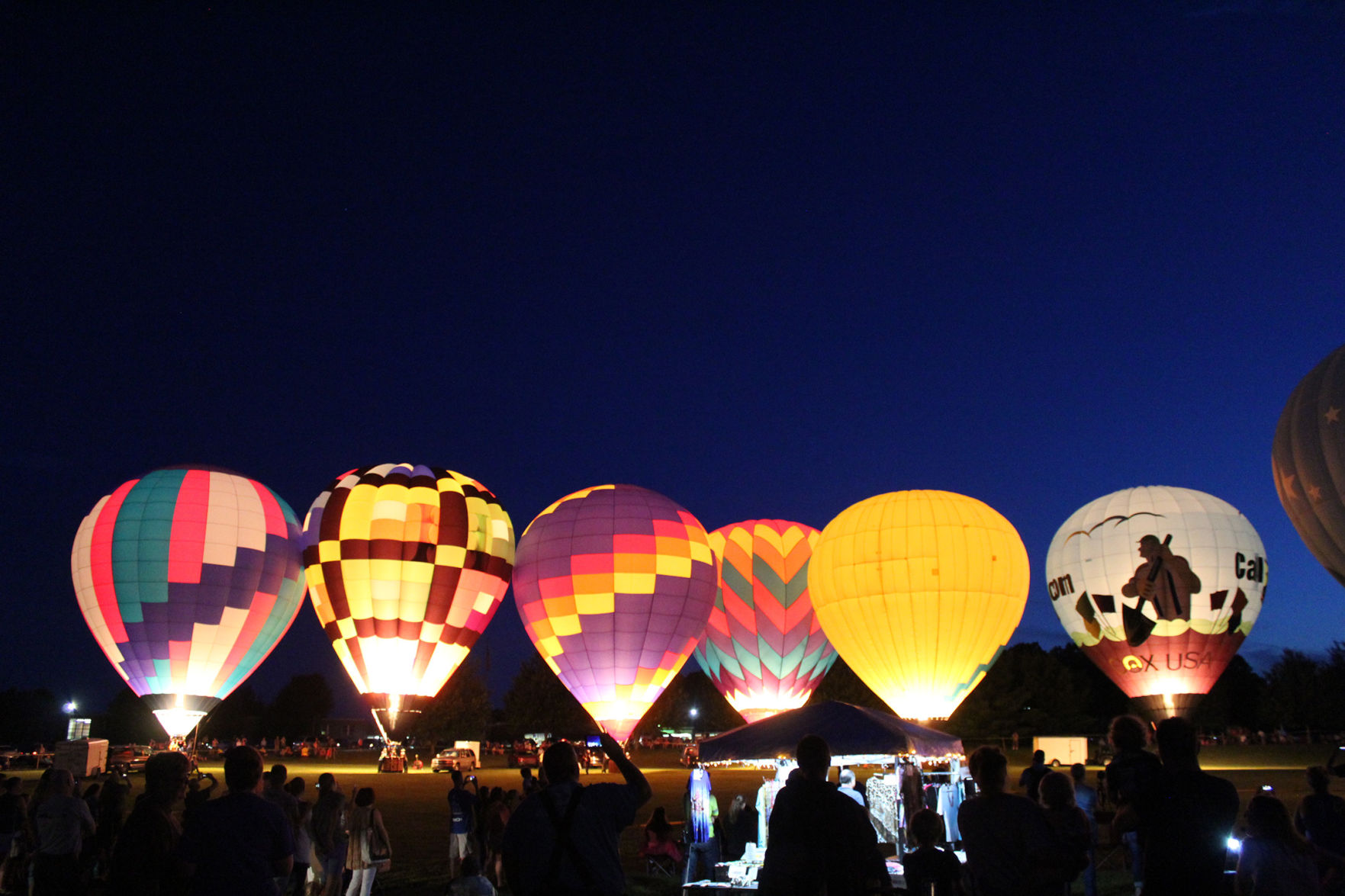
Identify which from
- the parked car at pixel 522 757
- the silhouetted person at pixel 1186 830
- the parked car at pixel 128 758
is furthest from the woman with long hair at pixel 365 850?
the parked car at pixel 522 757

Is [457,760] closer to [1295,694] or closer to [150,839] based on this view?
[150,839]

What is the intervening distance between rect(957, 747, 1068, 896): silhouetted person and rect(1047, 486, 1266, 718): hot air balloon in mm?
22039

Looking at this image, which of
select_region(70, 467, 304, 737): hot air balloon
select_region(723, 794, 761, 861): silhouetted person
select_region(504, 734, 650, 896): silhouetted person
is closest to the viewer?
select_region(504, 734, 650, 896): silhouetted person

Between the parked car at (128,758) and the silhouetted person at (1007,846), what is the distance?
1043 inches

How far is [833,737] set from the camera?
942 cm

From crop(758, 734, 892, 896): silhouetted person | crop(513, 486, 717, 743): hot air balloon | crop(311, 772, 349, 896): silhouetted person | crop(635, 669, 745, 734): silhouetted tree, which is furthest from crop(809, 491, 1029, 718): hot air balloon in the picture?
crop(635, 669, 745, 734): silhouetted tree

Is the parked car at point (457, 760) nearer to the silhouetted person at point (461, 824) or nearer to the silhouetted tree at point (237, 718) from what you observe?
the silhouetted person at point (461, 824)

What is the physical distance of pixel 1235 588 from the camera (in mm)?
23406

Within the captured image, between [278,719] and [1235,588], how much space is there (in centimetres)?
8309

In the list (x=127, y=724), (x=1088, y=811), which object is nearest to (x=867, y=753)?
(x=1088, y=811)

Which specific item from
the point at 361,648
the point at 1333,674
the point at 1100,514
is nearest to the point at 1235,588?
the point at 1100,514

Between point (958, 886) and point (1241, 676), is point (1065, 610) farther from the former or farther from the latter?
point (1241, 676)

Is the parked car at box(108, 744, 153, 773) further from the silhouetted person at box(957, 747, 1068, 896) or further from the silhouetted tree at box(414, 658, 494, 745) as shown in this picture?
Answer: the silhouetted person at box(957, 747, 1068, 896)

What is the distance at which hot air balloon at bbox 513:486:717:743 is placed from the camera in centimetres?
2317
